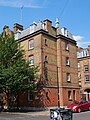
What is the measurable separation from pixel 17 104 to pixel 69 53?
12.2 metres

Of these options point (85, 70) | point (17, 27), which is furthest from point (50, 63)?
point (85, 70)

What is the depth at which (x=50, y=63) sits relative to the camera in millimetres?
34188

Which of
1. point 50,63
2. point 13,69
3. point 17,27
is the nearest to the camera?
point 13,69

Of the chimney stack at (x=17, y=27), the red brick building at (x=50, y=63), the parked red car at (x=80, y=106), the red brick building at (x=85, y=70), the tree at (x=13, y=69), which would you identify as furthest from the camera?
the red brick building at (x=85, y=70)

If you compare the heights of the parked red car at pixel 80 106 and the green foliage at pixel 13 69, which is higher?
the green foliage at pixel 13 69

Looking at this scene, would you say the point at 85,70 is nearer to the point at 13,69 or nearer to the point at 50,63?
the point at 50,63

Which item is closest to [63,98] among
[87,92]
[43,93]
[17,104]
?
[43,93]

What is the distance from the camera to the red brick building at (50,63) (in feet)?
107

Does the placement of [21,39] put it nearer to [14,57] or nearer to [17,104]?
[14,57]

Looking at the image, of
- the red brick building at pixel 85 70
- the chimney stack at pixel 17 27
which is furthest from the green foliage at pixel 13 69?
the red brick building at pixel 85 70

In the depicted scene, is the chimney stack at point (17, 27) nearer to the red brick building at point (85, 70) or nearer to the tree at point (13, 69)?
the tree at point (13, 69)

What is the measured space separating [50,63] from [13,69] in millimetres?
7727

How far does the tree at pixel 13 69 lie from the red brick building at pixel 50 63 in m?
2.27

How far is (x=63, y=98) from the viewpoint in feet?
113
